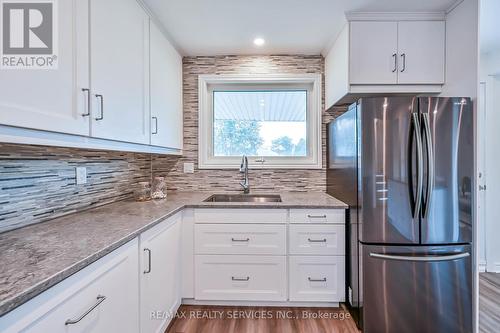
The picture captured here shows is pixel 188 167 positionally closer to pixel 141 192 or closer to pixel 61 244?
pixel 141 192

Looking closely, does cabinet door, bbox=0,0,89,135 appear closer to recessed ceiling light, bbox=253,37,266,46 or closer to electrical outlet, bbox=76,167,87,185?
electrical outlet, bbox=76,167,87,185

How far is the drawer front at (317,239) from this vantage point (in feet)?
6.61

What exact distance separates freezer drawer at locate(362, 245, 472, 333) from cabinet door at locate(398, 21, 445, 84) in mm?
1214

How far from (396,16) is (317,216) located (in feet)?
5.22

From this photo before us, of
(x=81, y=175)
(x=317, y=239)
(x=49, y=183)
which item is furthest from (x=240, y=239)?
(x=49, y=183)

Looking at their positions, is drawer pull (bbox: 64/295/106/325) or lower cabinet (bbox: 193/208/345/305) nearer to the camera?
drawer pull (bbox: 64/295/106/325)

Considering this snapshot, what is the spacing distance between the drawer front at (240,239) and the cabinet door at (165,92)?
0.80m

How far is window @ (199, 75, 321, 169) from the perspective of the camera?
273 centimetres

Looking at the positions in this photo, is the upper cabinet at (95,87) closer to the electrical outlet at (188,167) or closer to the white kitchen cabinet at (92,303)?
the white kitchen cabinet at (92,303)

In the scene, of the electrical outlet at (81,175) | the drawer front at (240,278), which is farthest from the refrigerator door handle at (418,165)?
the electrical outlet at (81,175)

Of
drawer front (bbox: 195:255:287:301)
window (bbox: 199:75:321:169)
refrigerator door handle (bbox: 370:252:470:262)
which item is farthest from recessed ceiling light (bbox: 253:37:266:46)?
refrigerator door handle (bbox: 370:252:470:262)

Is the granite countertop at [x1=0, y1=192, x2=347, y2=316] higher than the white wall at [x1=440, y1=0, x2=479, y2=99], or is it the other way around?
the white wall at [x1=440, y1=0, x2=479, y2=99]

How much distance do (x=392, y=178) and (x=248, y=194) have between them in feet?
4.33

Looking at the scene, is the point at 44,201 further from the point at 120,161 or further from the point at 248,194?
the point at 248,194
